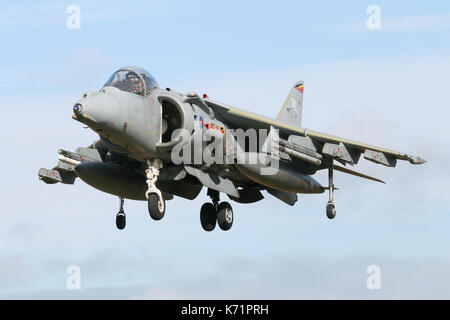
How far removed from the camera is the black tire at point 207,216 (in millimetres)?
29234

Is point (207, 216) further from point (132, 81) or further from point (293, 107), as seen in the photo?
point (293, 107)

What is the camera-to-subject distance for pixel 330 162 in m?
30.1

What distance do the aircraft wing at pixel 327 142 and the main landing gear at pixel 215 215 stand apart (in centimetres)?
212

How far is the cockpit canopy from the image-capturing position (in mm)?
26359

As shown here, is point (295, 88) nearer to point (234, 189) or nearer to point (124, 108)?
point (234, 189)

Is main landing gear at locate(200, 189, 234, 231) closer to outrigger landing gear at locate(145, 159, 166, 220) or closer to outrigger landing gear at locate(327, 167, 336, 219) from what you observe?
outrigger landing gear at locate(327, 167, 336, 219)

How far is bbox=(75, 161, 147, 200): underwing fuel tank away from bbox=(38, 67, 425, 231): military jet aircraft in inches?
1.0

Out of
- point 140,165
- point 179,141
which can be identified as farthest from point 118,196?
point 179,141

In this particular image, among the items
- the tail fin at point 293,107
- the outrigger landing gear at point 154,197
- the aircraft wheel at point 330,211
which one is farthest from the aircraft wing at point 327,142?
the tail fin at point 293,107

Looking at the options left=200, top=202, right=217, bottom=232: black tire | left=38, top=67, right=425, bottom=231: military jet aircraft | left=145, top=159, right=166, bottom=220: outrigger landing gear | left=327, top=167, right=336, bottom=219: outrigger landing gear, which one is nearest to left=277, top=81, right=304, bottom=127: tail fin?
left=38, top=67, right=425, bottom=231: military jet aircraft

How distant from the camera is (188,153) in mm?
27172

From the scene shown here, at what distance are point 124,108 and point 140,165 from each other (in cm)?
298

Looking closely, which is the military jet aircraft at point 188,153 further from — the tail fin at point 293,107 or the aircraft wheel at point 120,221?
the tail fin at point 293,107

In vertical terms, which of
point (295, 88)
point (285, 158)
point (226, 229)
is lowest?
point (226, 229)
